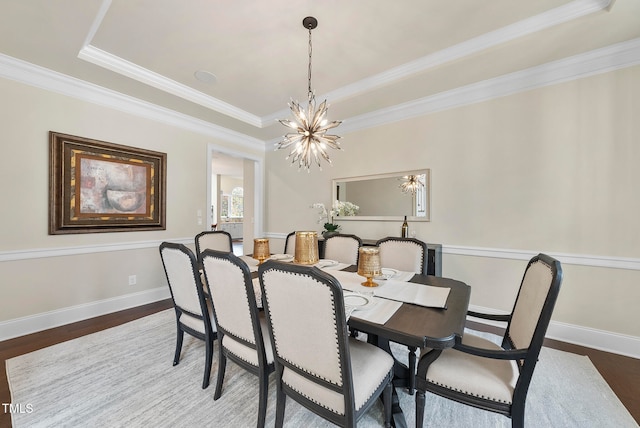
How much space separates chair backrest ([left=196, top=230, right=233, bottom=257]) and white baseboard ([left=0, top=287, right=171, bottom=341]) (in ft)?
4.34

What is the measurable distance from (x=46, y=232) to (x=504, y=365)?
4137 millimetres

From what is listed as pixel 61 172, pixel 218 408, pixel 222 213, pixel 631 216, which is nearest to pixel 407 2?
pixel 631 216

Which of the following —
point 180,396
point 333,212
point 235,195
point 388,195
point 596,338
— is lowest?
point 180,396

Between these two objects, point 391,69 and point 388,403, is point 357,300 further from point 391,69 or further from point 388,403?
point 391,69

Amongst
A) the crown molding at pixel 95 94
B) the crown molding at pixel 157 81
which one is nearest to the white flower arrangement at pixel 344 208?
the crown molding at pixel 157 81

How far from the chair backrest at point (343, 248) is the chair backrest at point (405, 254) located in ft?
0.95

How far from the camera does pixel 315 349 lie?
1100 millimetres

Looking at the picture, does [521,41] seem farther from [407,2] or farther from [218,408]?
[218,408]

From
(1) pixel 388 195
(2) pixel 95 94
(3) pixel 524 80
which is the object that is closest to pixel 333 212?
(1) pixel 388 195

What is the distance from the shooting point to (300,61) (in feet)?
8.45

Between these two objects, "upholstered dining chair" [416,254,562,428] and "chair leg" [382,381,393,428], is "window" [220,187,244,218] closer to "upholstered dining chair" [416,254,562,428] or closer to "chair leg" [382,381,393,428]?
"chair leg" [382,381,393,428]

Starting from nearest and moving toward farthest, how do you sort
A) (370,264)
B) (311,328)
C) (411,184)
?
(311,328)
(370,264)
(411,184)

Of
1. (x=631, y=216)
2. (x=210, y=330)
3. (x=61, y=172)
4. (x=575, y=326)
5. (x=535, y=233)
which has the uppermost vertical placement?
(x=61, y=172)

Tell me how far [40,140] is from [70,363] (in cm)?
226
